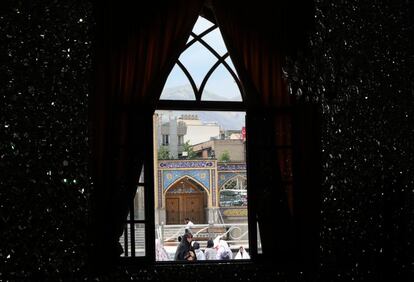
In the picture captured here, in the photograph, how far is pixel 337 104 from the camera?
2.89 m

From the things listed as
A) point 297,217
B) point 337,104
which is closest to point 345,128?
point 337,104

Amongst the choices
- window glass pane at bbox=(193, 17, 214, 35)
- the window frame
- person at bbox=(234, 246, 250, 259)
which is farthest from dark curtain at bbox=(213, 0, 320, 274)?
person at bbox=(234, 246, 250, 259)

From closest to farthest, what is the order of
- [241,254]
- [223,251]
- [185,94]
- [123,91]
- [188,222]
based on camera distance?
1. [123,91]
2. [185,94]
3. [241,254]
4. [223,251]
5. [188,222]

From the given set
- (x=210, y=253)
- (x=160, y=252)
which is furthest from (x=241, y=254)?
(x=160, y=252)

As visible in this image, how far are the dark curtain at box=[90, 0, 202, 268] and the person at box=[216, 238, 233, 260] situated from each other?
3.31ft

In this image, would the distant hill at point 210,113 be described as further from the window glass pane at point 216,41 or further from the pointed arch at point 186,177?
the pointed arch at point 186,177

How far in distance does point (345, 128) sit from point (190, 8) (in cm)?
107

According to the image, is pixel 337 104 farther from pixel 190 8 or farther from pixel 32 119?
pixel 32 119

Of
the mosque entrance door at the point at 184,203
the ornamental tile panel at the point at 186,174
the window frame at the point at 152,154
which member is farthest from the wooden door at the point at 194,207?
the window frame at the point at 152,154

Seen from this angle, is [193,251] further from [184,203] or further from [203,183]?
[203,183]

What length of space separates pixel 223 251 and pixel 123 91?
1.34m

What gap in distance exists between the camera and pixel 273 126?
2.84 meters

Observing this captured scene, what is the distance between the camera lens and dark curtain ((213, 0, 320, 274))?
274 centimetres

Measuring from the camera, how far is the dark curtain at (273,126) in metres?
2.74
